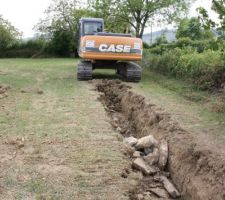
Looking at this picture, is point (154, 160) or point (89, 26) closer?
point (154, 160)

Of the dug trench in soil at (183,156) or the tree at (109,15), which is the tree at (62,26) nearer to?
the tree at (109,15)

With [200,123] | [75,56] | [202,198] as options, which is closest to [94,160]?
[202,198]

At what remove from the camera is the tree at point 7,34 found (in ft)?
123

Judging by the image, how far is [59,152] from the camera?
6.90m

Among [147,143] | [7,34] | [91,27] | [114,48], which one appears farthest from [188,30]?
[147,143]

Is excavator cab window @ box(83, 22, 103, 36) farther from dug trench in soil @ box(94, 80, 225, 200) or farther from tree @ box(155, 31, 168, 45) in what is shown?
tree @ box(155, 31, 168, 45)

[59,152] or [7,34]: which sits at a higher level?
[7,34]

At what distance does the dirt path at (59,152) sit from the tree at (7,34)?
2749 cm

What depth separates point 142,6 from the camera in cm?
2686

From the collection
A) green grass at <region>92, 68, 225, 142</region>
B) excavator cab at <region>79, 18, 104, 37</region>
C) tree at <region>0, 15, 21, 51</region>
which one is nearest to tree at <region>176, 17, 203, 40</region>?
excavator cab at <region>79, 18, 104, 37</region>

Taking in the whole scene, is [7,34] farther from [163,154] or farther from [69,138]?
[163,154]

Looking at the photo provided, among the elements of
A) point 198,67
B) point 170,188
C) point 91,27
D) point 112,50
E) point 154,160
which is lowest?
point 170,188

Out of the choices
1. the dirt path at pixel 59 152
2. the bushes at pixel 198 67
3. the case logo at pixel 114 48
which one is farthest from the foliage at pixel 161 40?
the dirt path at pixel 59 152

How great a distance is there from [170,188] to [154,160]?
0.89m
